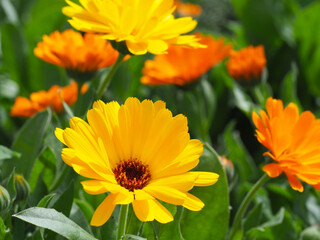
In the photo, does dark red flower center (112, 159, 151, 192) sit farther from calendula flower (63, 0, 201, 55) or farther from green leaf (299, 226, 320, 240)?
green leaf (299, 226, 320, 240)

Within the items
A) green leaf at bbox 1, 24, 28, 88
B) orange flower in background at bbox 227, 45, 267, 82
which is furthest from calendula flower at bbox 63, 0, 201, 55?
green leaf at bbox 1, 24, 28, 88

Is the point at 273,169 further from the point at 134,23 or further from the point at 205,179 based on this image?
the point at 134,23

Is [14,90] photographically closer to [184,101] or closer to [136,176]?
[184,101]

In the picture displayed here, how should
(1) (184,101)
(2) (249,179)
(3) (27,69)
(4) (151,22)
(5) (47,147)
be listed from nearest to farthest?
(4) (151,22), (5) (47,147), (2) (249,179), (1) (184,101), (3) (27,69)

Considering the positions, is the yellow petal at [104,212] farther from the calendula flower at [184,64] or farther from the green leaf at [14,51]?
the green leaf at [14,51]

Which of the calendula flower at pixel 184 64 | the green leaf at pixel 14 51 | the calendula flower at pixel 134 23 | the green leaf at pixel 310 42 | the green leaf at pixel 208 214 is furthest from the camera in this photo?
the green leaf at pixel 310 42

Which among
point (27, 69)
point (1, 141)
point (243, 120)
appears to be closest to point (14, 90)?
point (27, 69)

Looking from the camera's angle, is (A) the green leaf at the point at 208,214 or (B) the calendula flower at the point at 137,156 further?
(A) the green leaf at the point at 208,214

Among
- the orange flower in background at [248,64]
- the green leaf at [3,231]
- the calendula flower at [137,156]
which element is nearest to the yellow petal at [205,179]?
the calendula flower at [137,156]

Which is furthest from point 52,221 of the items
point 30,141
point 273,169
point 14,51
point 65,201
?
point 14,51
